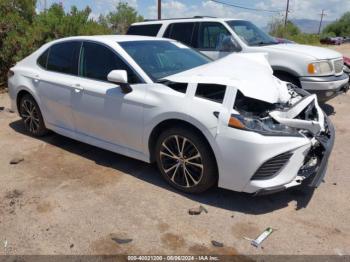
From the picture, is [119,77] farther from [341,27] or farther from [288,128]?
[341,27]

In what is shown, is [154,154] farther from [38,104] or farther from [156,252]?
[38,104]

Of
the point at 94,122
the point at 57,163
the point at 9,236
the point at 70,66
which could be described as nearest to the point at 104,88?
the point at 94,122

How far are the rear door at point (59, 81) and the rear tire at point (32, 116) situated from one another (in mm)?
233

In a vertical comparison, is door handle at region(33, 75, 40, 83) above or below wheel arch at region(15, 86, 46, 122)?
above

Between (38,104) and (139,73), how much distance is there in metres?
2.08

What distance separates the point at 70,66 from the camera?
499cm

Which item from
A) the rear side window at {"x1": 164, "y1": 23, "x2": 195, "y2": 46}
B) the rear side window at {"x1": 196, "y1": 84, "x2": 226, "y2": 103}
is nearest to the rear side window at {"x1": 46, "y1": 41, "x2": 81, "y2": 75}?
the rear side window at {"x1": 196, "y1": 84, "x2": 226, "y2": 103}

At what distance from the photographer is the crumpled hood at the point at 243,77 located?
3.69 m

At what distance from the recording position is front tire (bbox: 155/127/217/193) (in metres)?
3.68

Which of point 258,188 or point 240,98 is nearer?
point 258,188

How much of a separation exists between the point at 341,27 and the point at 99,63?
82.3 meters

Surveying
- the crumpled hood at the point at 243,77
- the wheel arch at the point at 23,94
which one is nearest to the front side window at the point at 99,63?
the crumpled hood at the point at 243,77

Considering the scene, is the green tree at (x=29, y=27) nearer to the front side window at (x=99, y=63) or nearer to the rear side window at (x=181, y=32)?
the rear side window at (x=181, y=32)

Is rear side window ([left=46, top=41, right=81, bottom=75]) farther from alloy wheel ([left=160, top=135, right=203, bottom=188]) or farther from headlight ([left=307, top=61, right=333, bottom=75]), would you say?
headlight ([left=307, top=61, right=333, bottom=75])
